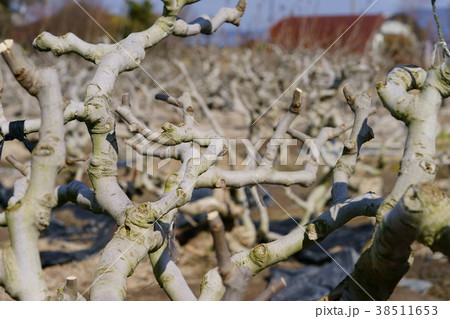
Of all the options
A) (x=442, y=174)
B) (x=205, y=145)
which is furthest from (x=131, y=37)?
(x=442, y=174)

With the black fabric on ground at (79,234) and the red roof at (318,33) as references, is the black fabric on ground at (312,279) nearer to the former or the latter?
the black fabric on ground at (79,234)

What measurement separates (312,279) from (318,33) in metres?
12.6

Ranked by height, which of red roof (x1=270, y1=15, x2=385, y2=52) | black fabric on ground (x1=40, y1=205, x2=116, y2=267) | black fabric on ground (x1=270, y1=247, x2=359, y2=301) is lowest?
black fabric on ground (x1=270, y1=247, x2=359, y2=301)

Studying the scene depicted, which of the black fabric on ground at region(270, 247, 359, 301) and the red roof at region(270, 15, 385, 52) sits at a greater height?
the red roof at region(270, 15, 385, 52)

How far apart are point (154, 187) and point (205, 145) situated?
14.5 feet

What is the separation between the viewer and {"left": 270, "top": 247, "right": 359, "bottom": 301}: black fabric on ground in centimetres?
472

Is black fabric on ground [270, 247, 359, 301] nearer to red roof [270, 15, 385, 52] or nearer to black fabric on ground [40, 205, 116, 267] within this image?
black fabric on ground [40, 205, 116, 267]

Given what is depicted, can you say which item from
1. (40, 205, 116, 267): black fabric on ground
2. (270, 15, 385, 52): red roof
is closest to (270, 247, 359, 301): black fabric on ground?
(40, 205, 116, 267): black fabric on ground

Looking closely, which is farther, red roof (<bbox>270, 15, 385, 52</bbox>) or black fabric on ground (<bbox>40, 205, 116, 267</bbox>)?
red roof (<bbox>270, 15, 385, 52</bbox>)

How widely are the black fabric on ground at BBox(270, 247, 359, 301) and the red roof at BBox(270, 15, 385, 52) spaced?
7.92 meters

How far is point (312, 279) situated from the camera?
16.5 feet

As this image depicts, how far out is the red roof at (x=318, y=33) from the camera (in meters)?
14.1

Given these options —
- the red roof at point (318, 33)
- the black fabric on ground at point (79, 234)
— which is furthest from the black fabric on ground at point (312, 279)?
the red roof at point (318, 33)

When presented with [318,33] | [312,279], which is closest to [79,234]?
[312,279]
